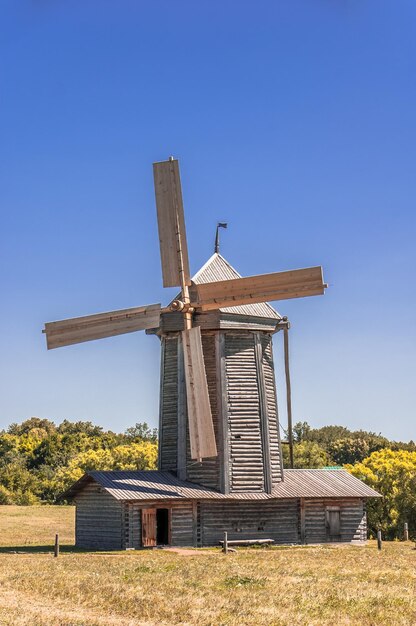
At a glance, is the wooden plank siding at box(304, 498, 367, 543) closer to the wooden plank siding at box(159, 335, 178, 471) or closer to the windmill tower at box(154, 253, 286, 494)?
the windmill tower at box(154, 253, 286, 494)

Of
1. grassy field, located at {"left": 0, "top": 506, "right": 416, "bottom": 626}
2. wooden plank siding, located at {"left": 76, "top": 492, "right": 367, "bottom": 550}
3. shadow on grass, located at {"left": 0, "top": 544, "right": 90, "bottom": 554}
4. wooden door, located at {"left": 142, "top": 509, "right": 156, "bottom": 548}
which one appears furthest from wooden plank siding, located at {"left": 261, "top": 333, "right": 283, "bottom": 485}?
shadow on grass, located at {"left": 0, "top": 544, "right": 90, "bottom": 554}

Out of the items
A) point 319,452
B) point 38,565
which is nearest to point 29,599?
point 38,565

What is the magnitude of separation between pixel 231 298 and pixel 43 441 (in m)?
56.0

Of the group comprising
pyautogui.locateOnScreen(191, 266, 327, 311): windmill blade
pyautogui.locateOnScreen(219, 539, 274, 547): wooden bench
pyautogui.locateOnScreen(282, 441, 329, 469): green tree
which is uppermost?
pyautogui.locateOnScreen(191, 266, 327, 311): windmill blade

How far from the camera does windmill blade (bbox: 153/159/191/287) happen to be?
108ft

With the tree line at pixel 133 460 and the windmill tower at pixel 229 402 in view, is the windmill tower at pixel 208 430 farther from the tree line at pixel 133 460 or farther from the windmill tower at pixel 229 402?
the tree line at pixel 133 460

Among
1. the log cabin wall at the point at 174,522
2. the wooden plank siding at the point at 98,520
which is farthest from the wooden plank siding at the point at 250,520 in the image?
the wooden plank siding at the point at 98,520

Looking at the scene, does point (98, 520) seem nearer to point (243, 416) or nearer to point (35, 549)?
point (35, 549)

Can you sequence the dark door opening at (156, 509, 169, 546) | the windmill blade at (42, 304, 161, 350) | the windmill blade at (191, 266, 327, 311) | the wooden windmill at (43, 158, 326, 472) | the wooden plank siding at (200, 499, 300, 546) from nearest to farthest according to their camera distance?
the windmill blade at (191, 266, 327, 311), the wooden windmill at (43, 158, 326, 472), the windmill blade at (42, 304, 161, 350), the wooden plank siding at (200, 499, 300, 546), the dark door opening at (156, 509, 169, 546)

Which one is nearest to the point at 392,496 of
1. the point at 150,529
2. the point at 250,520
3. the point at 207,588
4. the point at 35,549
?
the point at 250,520

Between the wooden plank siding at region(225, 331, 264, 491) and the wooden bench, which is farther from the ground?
the wooden plank siding at region(225, 331, 264, 491)

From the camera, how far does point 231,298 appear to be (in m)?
32.0

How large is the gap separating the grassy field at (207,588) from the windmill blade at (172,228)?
33.1 ft

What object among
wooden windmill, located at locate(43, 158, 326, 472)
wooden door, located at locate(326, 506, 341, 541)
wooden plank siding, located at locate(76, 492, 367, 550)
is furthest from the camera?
wooden door, located at locate(326, 506, 341, 541)
